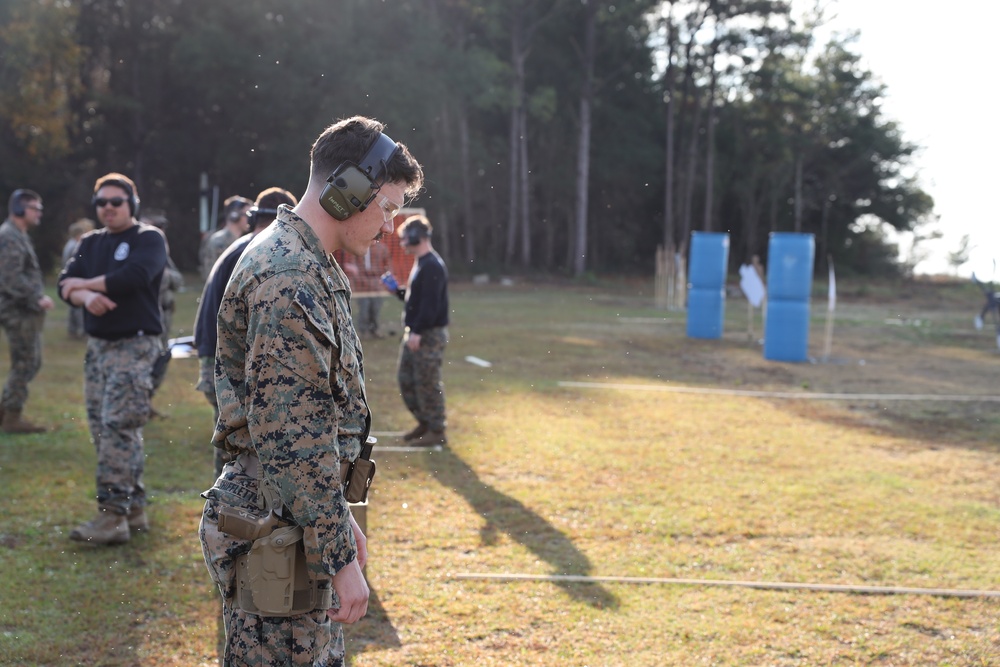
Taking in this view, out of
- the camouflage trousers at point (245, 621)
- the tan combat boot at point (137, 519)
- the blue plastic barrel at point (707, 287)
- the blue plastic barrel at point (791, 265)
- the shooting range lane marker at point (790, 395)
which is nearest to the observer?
the camouflage trousers at point (245, 621)

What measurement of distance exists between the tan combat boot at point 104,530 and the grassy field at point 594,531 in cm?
6

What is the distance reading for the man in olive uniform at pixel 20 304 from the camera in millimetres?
8398

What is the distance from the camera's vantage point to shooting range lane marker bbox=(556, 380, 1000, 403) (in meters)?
11.9

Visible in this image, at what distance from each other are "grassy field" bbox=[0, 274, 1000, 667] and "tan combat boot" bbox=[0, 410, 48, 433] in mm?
209

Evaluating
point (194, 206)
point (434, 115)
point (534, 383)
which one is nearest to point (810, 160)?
point (434, 115)

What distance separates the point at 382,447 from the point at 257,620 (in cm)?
596

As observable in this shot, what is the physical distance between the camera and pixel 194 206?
4119 cm

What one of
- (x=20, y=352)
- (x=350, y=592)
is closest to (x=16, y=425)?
(x=20, y=352)

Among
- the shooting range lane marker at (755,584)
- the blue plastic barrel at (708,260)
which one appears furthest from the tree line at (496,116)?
the shooting range lane marker at (755,584)

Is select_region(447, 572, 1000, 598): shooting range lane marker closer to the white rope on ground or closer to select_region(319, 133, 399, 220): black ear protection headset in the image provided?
the white rope on ground

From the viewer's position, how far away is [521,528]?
6.23 metres

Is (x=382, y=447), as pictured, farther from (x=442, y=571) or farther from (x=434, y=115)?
(x=434, y=115)

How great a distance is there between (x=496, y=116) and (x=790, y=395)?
35.0m

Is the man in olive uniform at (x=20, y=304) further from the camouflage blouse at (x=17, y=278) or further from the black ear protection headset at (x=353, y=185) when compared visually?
the black ear protection headset at (x=353, y=185)
